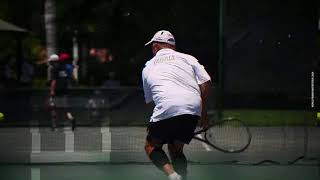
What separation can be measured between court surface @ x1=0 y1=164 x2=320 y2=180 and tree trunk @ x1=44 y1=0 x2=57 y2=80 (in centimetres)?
617

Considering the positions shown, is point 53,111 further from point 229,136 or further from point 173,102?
point 173,102

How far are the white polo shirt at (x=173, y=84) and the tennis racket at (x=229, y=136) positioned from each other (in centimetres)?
316

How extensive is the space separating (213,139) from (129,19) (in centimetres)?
435

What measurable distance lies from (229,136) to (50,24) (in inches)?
235

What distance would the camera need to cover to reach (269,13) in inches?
547

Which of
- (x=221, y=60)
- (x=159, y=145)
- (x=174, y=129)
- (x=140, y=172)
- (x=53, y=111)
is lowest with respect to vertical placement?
(x=140, y=172)

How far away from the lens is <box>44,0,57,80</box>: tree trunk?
14977 millimetres

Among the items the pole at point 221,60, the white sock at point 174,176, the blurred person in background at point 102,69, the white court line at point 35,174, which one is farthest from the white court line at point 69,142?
the white sock at point 174,176

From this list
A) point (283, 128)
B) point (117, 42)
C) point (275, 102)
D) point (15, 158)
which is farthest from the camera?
point (117, 42)

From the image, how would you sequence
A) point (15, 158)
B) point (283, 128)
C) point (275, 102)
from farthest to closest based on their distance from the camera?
point (275, 102) < point (283, 128) < point (15, 158)

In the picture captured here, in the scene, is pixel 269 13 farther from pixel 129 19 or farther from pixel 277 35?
pixel 129 19

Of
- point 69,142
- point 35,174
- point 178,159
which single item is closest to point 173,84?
point 178,159

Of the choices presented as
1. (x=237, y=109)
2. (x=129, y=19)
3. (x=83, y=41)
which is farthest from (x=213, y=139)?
(x=83, y=41)

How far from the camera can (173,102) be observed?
21.0ft
